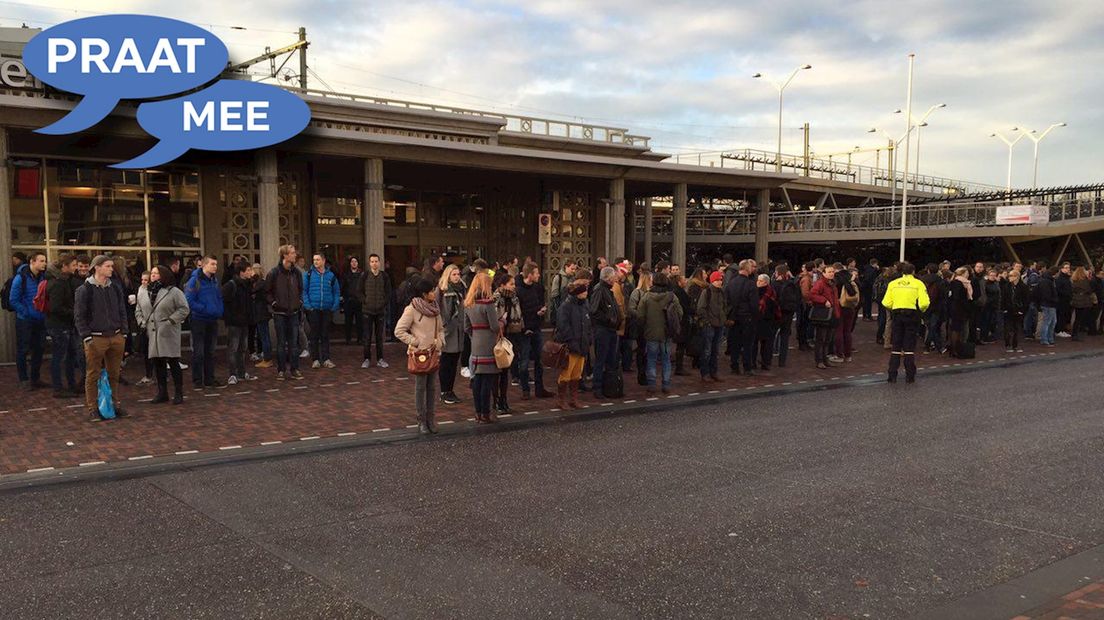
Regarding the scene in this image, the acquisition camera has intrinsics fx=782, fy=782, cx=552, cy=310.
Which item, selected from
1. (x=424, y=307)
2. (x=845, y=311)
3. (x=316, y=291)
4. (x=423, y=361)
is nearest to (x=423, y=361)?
(x=423, y=361)

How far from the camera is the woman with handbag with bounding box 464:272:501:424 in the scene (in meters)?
9.34

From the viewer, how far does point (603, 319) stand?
10.8m

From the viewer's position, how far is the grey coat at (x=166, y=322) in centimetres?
1003

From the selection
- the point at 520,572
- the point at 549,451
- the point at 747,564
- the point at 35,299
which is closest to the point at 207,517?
the point at 520,572

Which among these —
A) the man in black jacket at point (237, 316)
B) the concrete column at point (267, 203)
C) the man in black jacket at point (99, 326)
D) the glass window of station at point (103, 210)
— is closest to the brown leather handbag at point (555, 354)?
the man in black jacket at point (237, 316)

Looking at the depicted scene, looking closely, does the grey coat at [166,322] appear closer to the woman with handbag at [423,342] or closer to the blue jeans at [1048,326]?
the woman with handbag at [423,342]

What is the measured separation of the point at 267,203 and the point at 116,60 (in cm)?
389

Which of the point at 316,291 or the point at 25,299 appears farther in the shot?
the point at 316,291

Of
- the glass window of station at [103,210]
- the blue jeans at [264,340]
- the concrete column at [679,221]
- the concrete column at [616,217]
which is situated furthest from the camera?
the concrete column at [679,221]

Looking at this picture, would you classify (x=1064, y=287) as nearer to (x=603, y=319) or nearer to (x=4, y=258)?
(x=603, y=319)

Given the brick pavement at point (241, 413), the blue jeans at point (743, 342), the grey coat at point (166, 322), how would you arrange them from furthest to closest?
the blue jeans at point (743, 342) → the grey coat at point (166, 322) → the brick pavement at point (241, 413)

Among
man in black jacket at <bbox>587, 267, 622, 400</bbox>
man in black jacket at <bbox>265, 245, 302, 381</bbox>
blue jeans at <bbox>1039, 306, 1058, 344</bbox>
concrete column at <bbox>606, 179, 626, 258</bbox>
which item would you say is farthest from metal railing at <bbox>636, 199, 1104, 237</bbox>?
man in black jacket at <bbox>265, 245, 302, 381</bbox>

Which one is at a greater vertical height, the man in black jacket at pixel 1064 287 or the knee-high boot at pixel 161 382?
the man in black jacket at pixel 1064 287

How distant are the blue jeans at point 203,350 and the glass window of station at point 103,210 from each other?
8139 mm
